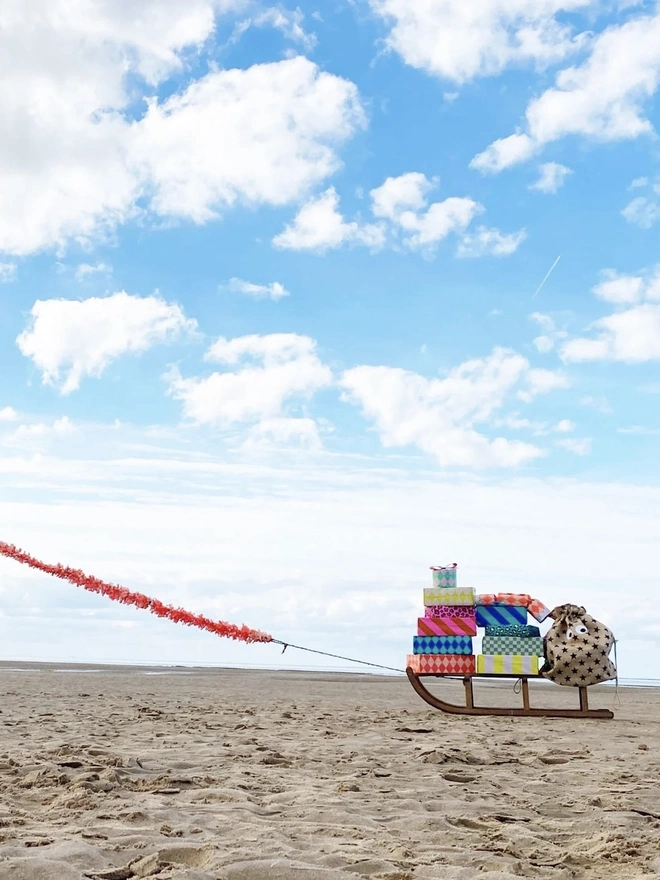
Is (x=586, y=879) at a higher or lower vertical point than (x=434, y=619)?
lower

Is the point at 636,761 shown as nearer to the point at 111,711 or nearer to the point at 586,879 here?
the point at 586,879

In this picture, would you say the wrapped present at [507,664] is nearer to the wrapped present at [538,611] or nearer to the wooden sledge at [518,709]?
the wooden sledge at [518,709]

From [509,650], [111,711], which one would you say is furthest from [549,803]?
[111,711]

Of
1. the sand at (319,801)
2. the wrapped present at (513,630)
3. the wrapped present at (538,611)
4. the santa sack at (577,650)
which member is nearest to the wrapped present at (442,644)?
the wrapped present at (513,630)

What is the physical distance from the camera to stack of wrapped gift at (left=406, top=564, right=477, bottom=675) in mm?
11570

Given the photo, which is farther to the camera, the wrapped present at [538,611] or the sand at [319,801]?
the wrapped present at [538,611]

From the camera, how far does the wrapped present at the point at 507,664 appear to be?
1143 centimetres

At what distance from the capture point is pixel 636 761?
7438 millimetres

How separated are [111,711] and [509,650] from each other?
17.4 feet

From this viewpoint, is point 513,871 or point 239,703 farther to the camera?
point 239,703

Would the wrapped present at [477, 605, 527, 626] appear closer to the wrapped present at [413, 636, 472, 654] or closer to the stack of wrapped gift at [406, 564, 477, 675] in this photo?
the stack of wrapped gift at [406, 564, 477, 675]

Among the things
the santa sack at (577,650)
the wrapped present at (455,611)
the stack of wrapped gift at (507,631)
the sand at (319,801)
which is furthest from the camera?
the wrapped present at (455,611)

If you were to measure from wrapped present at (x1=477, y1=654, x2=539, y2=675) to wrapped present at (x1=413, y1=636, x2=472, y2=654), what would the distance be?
0.81 ft

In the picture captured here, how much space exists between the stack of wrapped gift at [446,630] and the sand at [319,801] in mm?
1743
